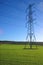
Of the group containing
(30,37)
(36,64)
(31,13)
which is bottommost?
(36,64)

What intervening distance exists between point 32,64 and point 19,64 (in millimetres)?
576

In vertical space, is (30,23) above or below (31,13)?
below

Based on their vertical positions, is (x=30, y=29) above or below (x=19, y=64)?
above

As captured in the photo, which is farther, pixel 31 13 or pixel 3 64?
pixel 31 13

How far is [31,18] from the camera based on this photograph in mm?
17422

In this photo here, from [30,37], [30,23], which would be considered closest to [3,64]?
[30,37]

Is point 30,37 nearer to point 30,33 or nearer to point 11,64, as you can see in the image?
point 30,33

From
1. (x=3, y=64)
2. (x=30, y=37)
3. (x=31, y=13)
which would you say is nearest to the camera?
(x=3, y=64)

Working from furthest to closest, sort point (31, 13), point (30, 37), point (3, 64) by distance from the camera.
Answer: point (31, 13), point (30, 37), point (3, 64)

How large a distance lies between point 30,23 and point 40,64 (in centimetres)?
1012

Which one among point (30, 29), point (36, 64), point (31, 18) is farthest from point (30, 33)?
point (36, 64)

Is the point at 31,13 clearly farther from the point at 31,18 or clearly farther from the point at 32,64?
the point at 32,64

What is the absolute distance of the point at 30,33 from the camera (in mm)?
16344

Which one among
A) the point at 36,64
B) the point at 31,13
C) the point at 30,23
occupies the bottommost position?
the point at 36,64
